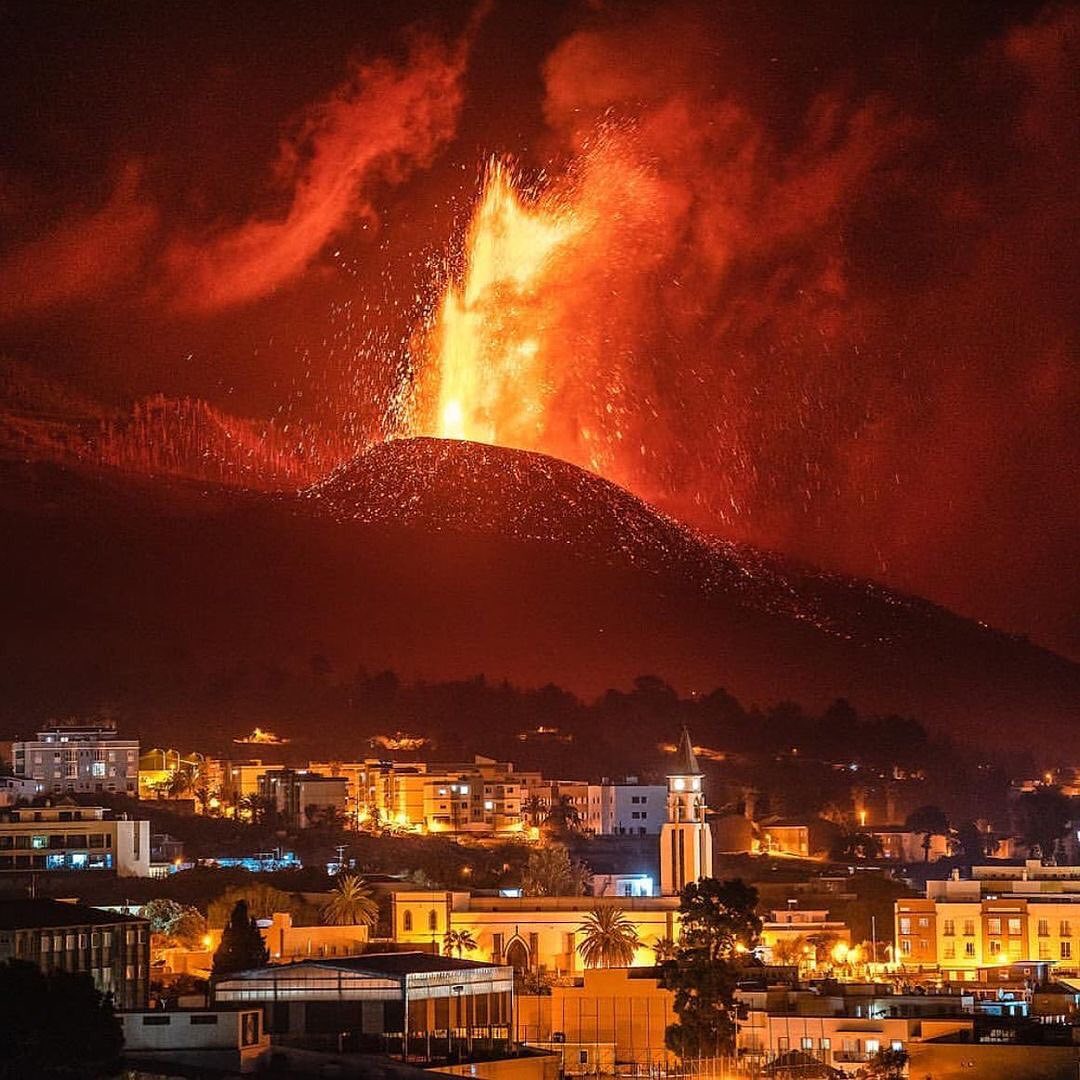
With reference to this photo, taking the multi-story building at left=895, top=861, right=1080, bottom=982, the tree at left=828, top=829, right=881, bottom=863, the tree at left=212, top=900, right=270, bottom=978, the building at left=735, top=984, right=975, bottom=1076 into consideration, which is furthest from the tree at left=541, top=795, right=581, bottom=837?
the building at left=735, top=984, right=975, bottom=1076

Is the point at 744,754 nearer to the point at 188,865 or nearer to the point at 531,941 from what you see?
the point at 188,865

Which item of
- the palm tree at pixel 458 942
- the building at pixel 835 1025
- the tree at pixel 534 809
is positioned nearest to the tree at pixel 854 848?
the tree at pixel 534 809

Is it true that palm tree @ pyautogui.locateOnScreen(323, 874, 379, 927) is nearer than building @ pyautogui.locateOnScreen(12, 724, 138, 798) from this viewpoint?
Yes

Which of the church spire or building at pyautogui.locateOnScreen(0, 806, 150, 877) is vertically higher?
the church spire

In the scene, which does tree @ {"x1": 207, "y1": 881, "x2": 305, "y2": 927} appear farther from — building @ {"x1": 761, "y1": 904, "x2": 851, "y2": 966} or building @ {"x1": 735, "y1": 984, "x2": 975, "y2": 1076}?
building @ {"x1": 735, "y1": 984, "x2": 975, "y2": 1076}

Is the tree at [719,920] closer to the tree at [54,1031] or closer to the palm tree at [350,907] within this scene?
the palm tree at [350,907]

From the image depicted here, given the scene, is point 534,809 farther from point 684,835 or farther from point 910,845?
point 684,835

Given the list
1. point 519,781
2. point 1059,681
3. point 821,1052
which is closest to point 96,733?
point 519,781

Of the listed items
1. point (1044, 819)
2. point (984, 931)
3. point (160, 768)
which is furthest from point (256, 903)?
point (1044, 819)
